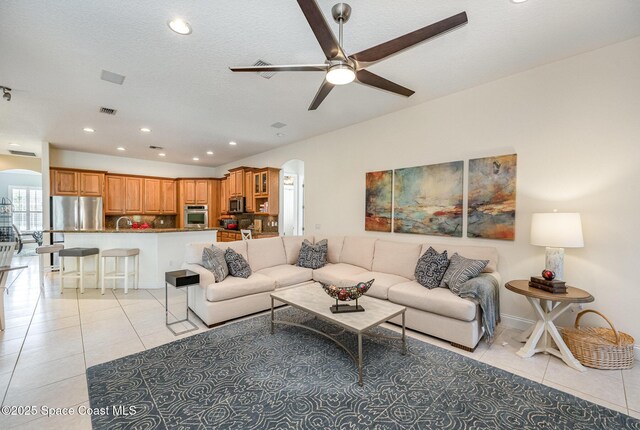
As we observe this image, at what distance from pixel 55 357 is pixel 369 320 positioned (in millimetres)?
2918

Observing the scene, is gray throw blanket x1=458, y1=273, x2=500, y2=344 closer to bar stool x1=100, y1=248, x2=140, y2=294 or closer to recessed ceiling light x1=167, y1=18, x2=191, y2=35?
recessed ceiling light x1=167, y1=18, x2=191, y2=35

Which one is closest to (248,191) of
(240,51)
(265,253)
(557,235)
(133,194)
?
(265,253)

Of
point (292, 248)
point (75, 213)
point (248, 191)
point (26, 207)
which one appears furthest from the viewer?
point (26, 207)

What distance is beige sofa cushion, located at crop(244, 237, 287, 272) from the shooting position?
417cm

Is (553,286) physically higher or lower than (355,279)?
higher

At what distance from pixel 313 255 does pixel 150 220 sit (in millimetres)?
6299

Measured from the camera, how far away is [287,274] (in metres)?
3.96

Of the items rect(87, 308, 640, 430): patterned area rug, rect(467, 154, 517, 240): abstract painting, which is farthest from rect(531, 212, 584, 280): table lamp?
rect(87, 308, 640, 430): patterned area rug

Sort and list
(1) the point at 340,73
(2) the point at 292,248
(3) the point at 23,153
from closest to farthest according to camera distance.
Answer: (1) the point at 340,73 < (2) the point at 292,248 < (3) the point at 23,153

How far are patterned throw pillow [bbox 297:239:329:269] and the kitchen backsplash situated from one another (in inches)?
231

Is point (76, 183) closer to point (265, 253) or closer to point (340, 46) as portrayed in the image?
point (265, 253)

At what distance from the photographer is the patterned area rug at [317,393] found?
1761mm

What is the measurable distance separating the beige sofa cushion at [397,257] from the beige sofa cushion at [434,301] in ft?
1.18

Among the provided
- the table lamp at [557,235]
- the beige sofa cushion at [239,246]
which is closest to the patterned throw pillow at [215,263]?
the beige sofa cushion at [239,246]
